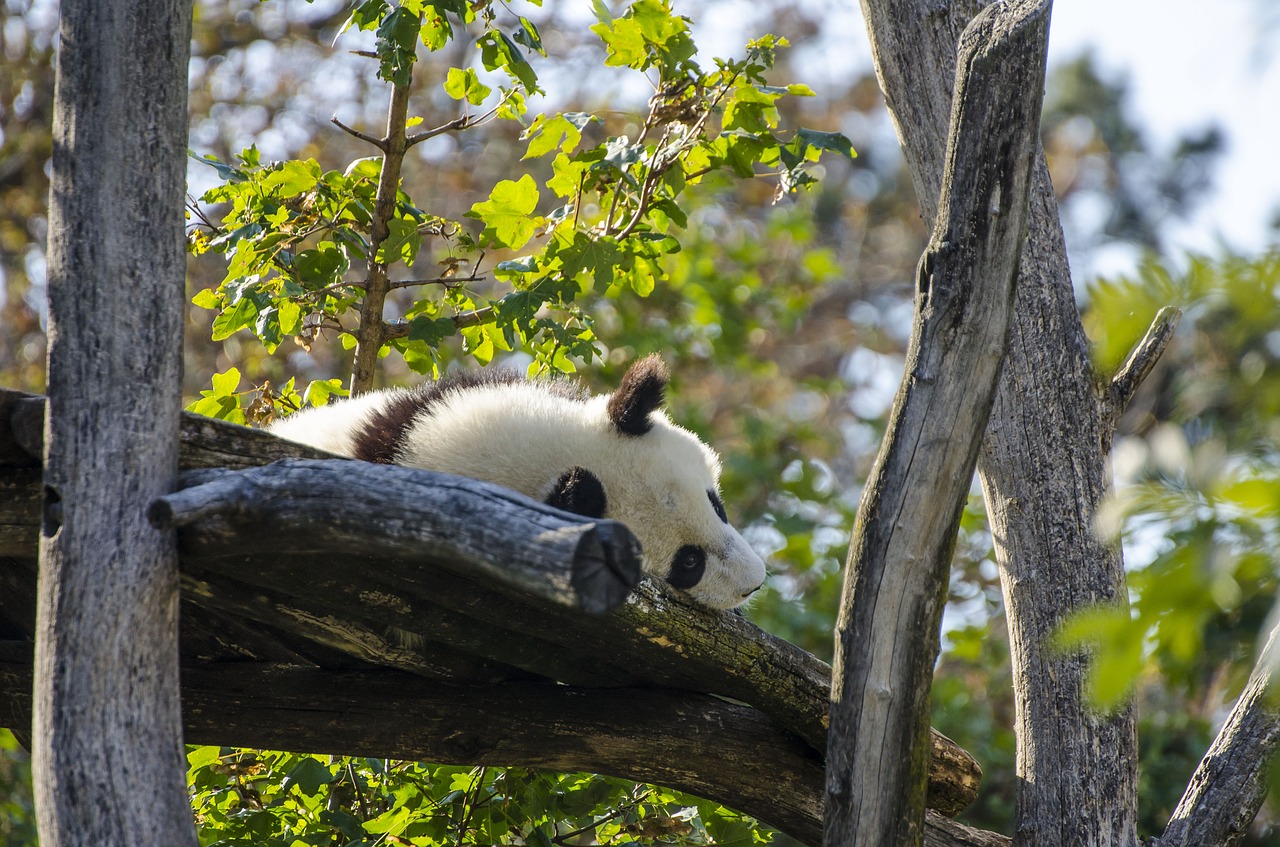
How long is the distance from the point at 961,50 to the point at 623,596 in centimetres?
139

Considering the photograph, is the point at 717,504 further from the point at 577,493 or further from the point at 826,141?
the point at 826,141

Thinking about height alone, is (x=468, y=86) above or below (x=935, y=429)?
above

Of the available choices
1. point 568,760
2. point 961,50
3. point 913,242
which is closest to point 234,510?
point 568,760

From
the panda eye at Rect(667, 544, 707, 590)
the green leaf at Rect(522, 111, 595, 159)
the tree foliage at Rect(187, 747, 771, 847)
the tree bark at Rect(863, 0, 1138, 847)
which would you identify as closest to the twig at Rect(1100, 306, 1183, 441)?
the tree bark at Rect(863, 0, 1138, 847)

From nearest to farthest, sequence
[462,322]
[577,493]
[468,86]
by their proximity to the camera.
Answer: [577,493]
[468,86]
[462,322]

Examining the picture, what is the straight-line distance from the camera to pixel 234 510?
1.85m

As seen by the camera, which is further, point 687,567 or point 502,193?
point 502,193

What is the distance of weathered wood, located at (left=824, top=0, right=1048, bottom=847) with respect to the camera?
2.26 meters

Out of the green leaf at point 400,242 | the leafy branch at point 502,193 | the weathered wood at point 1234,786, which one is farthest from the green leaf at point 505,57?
the weathered wood at point 1234,786

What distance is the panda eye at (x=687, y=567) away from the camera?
9.16 ft

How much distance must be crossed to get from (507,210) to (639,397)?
0.80 metres

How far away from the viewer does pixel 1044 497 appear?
294 cm

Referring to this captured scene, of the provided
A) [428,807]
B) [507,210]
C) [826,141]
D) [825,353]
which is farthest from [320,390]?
[825,353]

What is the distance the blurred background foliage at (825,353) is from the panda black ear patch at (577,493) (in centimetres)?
94
